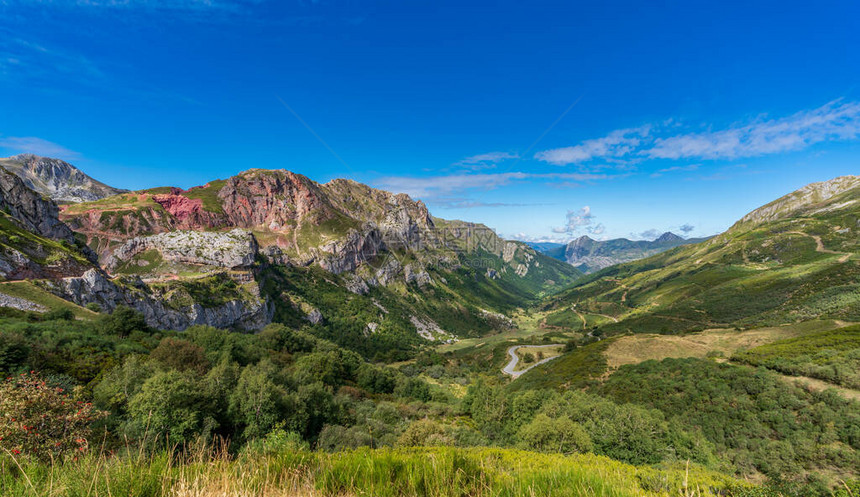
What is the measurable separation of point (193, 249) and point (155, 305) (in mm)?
46783

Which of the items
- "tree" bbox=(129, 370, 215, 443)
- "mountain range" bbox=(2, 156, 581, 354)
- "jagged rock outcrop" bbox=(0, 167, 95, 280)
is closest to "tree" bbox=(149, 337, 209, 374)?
"tree" bbox=(129, 370, 215, 443)

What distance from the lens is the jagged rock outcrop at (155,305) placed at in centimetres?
4097

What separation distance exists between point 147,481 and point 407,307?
195 meters

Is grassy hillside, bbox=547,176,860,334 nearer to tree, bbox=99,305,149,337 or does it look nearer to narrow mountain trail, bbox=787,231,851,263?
narrow mountain trail, bbox=787,231,851,263

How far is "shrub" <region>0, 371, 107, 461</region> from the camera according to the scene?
19.7ft

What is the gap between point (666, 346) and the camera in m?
57.9

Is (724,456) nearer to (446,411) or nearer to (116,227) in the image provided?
(446,411)

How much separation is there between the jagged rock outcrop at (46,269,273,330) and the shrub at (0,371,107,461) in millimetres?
48475

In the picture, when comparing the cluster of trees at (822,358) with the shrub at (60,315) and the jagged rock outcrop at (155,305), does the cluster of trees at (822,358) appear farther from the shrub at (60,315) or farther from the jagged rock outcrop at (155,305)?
the jagged rock outcrop at (155,305)

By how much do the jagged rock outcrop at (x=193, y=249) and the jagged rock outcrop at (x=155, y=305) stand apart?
2103cm

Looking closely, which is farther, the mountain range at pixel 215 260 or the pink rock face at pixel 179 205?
the pink rock face at pixel 179 205

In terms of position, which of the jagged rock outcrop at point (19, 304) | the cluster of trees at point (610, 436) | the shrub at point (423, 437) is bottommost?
the cluster of trees at point (610, 436)

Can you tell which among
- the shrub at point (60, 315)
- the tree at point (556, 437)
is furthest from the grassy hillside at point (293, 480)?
the shrub at point (60, 315)

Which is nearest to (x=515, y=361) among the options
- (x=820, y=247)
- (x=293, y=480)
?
(x=293, y=480)
